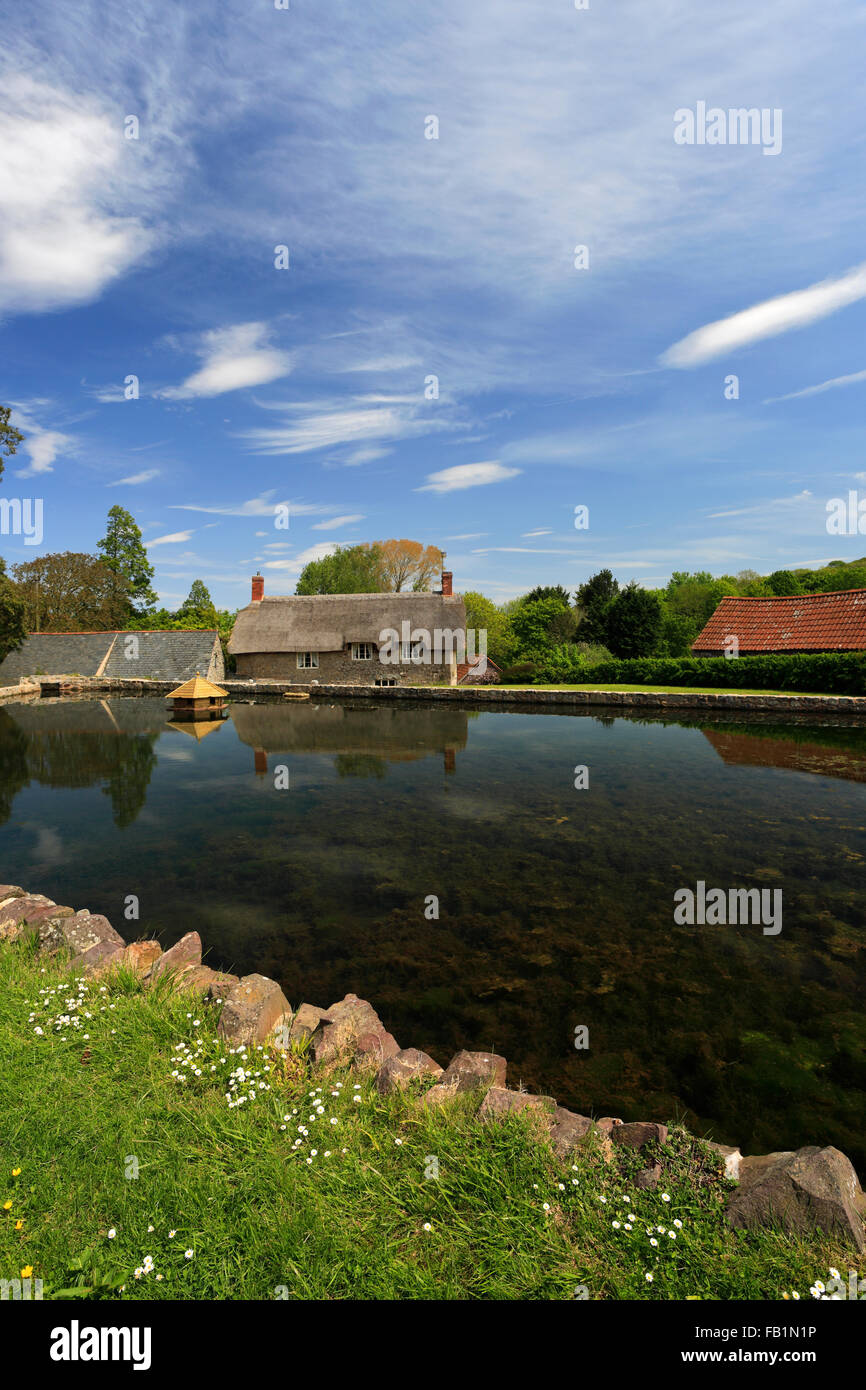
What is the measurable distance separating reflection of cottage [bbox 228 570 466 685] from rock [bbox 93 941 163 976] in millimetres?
31911

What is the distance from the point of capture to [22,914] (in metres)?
5.79

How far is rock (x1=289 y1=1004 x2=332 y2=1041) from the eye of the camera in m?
4.11

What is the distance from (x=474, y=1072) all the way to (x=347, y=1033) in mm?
934

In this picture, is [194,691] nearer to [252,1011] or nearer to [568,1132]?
[252,1011]

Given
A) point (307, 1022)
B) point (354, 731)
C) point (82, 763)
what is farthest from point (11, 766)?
point (307, 1022)

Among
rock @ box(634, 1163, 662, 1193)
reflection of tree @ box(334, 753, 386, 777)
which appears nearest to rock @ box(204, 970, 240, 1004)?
rock @ box(634, 1163, 662, 1193)

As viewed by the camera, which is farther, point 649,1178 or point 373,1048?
point 373,1048

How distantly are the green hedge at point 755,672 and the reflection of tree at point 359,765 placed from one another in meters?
18.0

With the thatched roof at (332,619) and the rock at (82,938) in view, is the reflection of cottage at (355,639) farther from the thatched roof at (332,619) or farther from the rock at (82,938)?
the rock at (82,938)

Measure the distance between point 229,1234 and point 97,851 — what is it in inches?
296

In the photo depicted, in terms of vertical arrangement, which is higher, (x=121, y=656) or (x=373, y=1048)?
(x=121, y=656)
